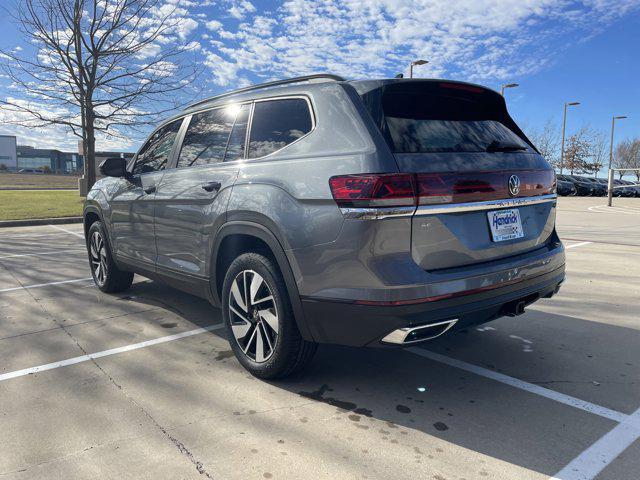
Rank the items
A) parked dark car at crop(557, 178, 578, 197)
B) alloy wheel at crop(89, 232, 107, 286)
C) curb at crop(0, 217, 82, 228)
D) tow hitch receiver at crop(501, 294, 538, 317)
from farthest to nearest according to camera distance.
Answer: parked dark car at crop(557, 178, 578, 197) → curb at crop(0, 217, 82, 228) → alloy wheel at crop(89, 232, 107, 286) → tow hitch receiver at crop(501, 294, 538, 317)

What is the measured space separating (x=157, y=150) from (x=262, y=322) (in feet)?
7.42

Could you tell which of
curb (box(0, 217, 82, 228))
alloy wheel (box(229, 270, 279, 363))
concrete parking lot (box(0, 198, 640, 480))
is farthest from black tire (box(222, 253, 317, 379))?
curb (box(0, 217, 82, 228))

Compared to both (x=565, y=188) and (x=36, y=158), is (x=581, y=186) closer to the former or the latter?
(x=565, y=188)

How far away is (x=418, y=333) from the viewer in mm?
2471

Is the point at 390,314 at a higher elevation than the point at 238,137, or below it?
below

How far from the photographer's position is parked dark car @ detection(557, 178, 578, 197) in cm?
3458

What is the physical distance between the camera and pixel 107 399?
9.55ft

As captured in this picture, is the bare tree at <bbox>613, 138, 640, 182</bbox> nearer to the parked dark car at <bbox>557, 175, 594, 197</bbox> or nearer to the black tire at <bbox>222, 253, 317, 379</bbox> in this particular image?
the parked dark car at <bbox>557, 175, 594, 197</bbox>

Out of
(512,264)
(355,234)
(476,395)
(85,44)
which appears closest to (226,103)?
(355,234)

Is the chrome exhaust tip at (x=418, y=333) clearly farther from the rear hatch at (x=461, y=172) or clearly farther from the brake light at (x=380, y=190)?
the brake light at (x=380, y=190)

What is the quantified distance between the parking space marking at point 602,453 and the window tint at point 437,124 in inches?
65.2

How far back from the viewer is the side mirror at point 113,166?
14.7 ft

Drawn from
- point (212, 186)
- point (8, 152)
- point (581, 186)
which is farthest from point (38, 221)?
point (8, 152)

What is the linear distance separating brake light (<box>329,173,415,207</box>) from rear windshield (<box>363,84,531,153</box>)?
0.19 m
